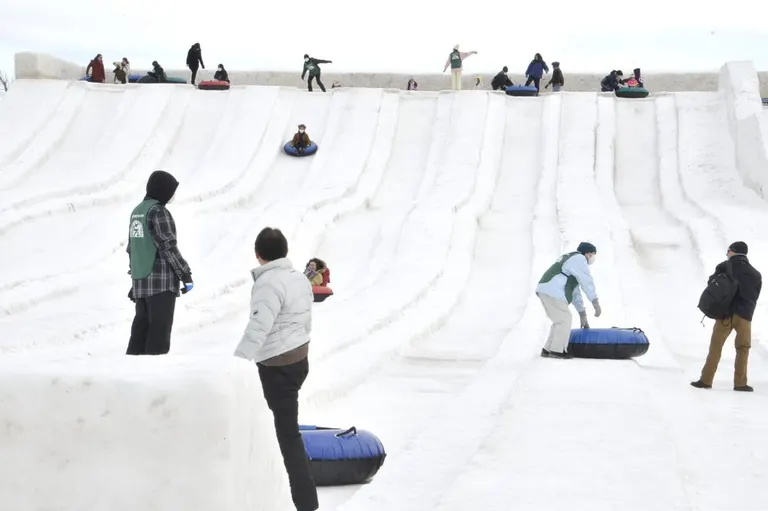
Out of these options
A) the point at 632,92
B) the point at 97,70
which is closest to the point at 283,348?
the point at 632,92

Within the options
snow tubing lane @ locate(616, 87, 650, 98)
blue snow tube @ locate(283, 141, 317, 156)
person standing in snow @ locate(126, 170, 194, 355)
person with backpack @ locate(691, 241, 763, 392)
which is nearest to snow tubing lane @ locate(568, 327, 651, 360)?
person with backpack @ locate(691, 241, 763, 392)

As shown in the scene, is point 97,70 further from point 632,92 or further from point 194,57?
point 632,92

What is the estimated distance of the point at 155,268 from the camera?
6.26m

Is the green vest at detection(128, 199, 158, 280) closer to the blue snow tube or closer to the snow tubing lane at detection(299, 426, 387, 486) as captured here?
the snow tubing lane at detection(299, 426, 387, 486)

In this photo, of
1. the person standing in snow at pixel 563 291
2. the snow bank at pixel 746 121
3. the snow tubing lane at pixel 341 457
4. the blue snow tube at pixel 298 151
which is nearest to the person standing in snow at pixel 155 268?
the snow tubing lane at pixel 341 457

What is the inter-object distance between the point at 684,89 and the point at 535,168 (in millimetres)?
6721

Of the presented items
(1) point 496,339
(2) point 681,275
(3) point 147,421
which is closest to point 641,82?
(2) point 681,275

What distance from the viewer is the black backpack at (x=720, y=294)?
28.9ft

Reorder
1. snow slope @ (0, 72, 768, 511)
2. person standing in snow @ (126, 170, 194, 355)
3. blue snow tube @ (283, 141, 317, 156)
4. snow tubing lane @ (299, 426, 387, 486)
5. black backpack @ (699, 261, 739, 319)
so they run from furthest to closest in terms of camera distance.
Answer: blue snow tube @ (283, 141, 317, 156) → black backpack @ (699, 261, 739, 319) → person standing in snow @ (126, 170, 194, 355) → snow slope @ (0, 72, 768, 511) → snow tubing lane @ (299, 426, 387, 486)

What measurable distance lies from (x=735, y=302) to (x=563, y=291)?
1.47m

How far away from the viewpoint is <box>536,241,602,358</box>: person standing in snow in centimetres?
973

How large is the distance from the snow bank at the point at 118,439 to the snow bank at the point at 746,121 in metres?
15.6

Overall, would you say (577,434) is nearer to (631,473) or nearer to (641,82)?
(631,473)

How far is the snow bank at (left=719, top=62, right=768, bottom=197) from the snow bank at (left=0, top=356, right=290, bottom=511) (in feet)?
51.3
